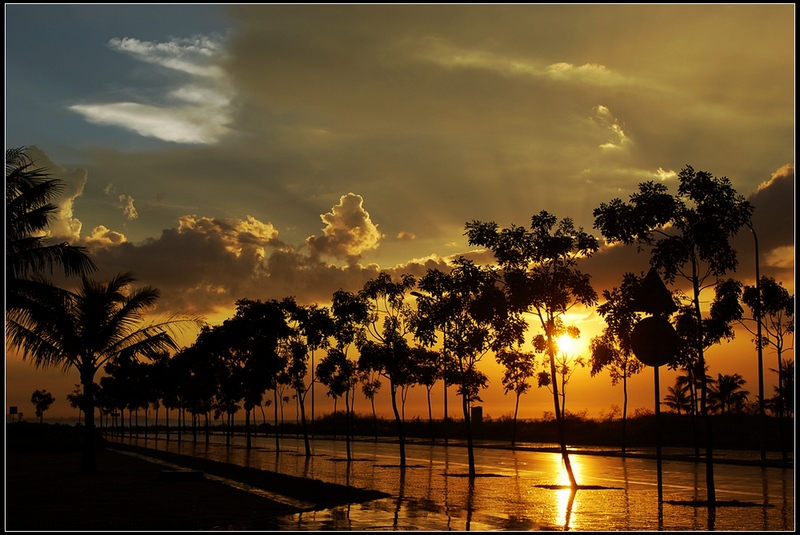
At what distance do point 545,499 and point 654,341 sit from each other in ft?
17.8

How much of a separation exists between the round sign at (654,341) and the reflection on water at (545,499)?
3.75 meters

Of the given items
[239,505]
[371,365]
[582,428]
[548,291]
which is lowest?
[582,428]

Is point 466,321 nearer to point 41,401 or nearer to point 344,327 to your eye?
point 344,327

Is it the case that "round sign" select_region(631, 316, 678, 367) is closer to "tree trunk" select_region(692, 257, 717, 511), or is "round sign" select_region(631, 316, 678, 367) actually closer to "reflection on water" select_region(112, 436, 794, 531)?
"tree trunk" select_region(692, 257, 717, 511)

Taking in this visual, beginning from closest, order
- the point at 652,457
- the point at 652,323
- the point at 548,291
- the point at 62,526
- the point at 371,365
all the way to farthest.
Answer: the point at 62,526, the point at 652,323, the point at 548,291, the point at 371,365, the point at 652,457

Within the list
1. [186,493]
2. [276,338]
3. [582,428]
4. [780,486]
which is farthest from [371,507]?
[582,428]

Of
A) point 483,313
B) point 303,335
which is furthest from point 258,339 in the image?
point 483,313

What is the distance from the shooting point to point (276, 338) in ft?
176

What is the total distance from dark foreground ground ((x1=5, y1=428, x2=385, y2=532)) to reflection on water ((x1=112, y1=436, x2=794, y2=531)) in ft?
4.40

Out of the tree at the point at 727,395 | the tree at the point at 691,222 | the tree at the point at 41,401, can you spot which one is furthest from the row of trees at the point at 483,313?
the tree at the point at 41,401

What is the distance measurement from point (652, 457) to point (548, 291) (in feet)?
90.8

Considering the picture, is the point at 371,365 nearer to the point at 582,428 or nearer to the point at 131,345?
the point at 131,345

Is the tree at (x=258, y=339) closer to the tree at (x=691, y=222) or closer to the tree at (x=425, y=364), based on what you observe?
the tree at (x=425, y=364)

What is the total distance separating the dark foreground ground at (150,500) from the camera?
53.8ft
